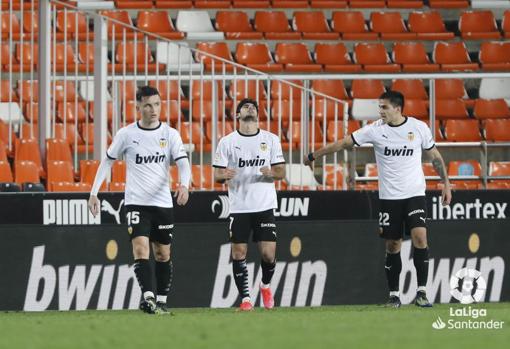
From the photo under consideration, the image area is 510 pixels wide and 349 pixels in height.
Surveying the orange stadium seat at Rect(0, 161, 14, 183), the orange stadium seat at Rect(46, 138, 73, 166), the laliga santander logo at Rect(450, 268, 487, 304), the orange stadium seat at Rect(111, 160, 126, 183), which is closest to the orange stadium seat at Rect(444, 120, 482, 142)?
the laliga santander logo at Rect(450, 268, 487, 304)

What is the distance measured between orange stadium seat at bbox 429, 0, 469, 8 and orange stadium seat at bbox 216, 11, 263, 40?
326 centimetres

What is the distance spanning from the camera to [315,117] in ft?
57.5

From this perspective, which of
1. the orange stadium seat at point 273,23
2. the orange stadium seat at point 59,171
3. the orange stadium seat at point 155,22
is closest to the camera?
the orange stadium seat at point 59,171

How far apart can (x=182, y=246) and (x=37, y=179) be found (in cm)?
210

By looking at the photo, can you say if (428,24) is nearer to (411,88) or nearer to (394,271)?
(411,88)

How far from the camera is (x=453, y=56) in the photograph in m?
22.5

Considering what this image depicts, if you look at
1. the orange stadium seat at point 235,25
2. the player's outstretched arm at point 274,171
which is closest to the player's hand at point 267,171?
the player's outstretched arm at point 274,171

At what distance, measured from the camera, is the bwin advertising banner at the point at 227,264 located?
1416 centimetres

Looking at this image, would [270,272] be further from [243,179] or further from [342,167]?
[342,167]

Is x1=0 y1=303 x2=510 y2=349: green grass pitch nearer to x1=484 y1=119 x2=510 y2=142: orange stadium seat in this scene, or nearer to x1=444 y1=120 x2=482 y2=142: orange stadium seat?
x1=484 y1=119 x2=510 y2=142: orange stadium seat

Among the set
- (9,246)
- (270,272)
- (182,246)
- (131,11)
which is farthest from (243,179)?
(131,11)

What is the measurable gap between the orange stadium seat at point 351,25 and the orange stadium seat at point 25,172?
8766 millimetres

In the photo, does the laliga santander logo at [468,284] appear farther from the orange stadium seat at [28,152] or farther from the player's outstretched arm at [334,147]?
the orange stadium seat at [28,152]

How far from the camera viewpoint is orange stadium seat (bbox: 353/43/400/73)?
2198 centimetres
